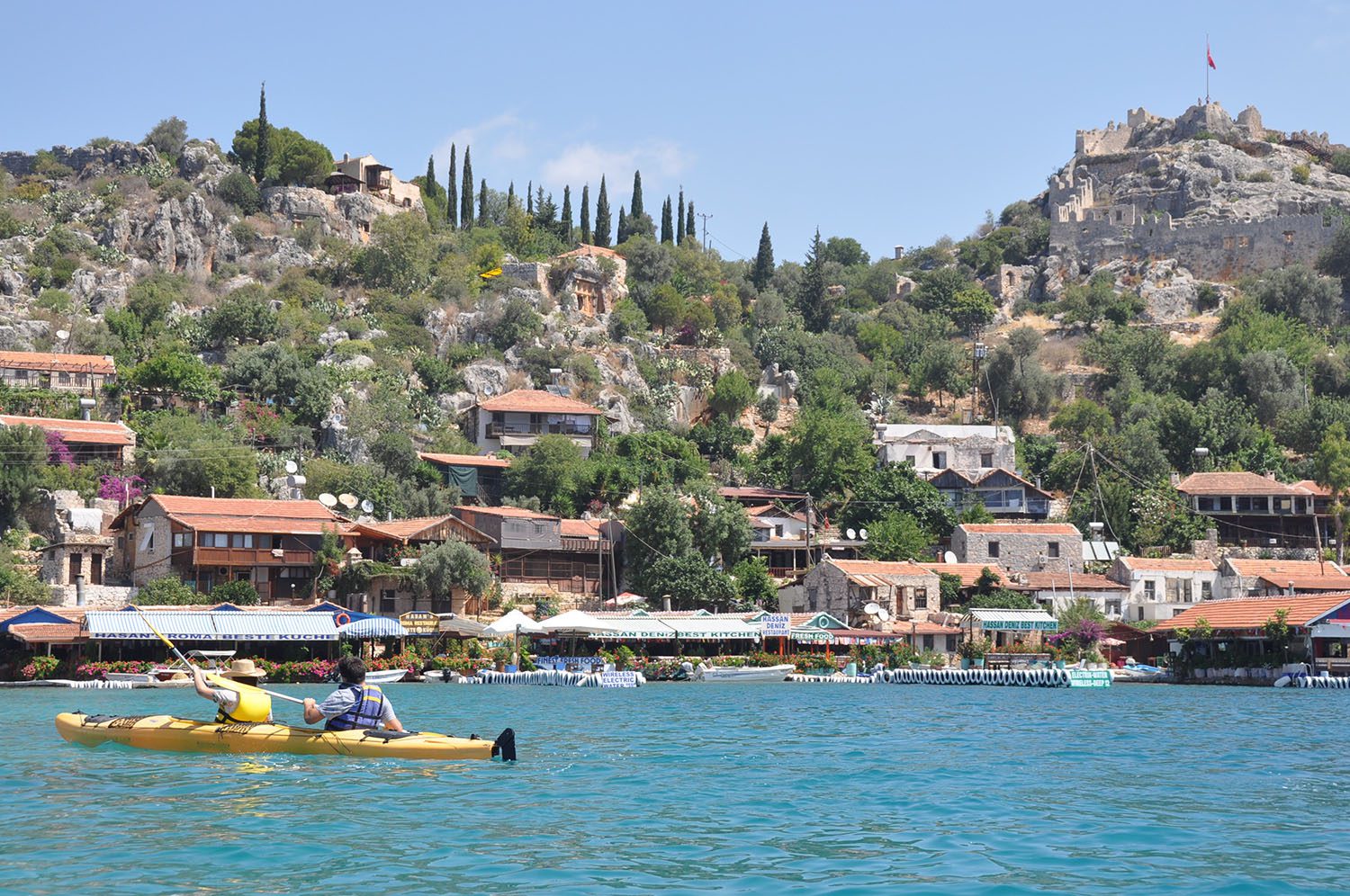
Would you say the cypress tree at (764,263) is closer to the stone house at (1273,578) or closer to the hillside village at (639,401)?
the hillside village at (639,401)

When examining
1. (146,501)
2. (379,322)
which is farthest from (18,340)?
(146,501)

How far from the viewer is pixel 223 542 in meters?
57.7

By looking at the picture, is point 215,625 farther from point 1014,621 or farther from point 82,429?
point 1014,621

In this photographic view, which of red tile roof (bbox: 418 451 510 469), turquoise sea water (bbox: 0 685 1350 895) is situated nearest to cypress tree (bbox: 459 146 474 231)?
red tile roof (bbox: 418 451 510 469)

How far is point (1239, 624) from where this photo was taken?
52.7 m

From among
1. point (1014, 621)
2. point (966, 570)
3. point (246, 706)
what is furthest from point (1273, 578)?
point (246, 706)

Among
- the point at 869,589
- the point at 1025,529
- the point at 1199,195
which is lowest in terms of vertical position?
the point at 869,589

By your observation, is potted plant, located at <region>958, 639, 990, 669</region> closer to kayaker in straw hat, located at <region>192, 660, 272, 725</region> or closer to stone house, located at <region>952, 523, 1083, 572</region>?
stone house, located at <region>952, 523, 1083, 572</region>

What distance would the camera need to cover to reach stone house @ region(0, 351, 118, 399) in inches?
2894

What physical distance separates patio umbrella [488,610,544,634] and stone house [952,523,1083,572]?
25738 millimetres

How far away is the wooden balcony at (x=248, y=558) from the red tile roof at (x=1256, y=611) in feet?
114

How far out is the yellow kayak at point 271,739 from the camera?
2236cm

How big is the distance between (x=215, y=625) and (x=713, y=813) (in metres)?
35.0

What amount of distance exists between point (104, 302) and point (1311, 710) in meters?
72.1
